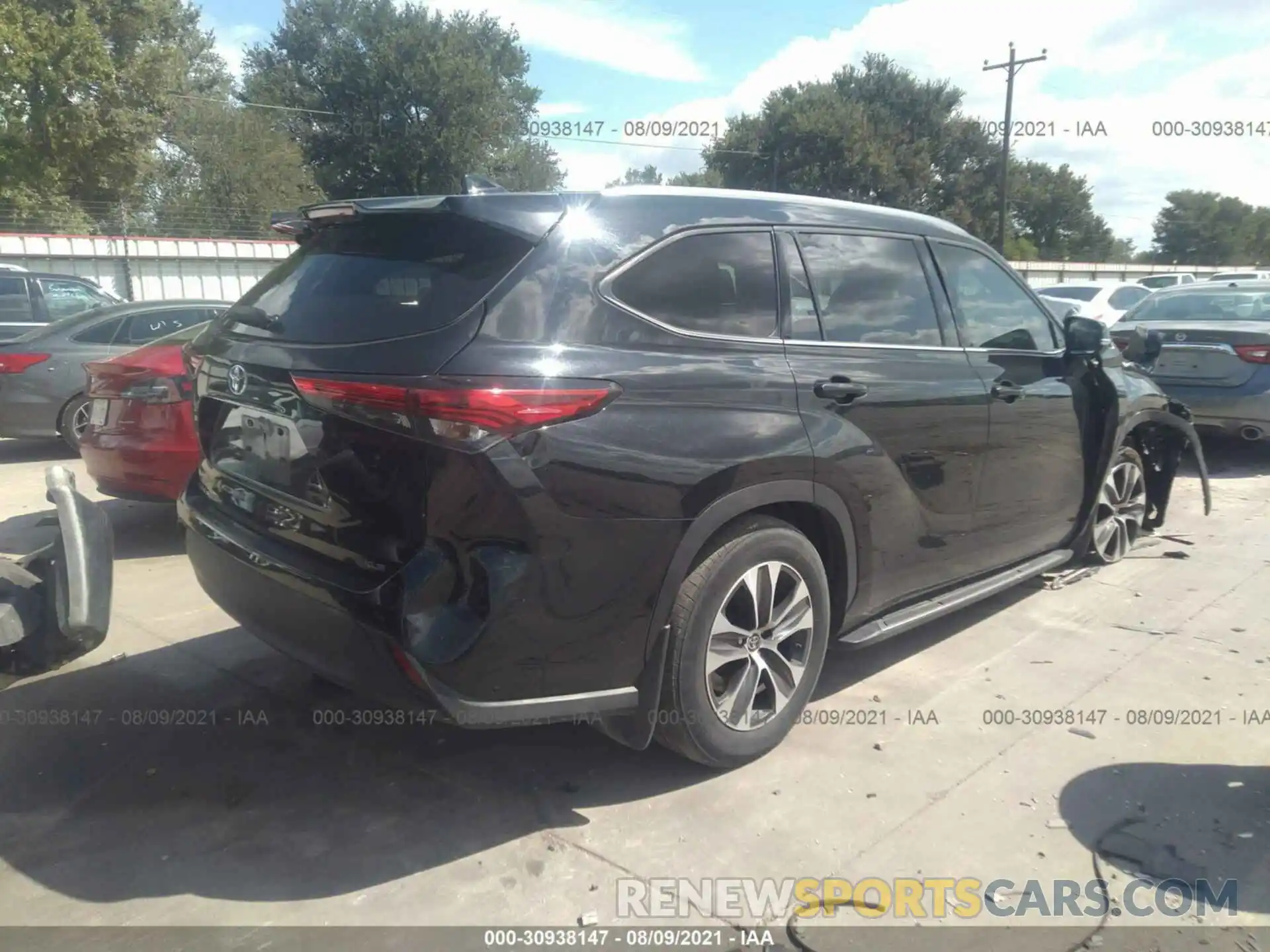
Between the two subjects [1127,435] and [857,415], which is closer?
[857,415]

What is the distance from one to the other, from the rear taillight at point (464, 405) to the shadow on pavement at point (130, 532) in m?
3.66

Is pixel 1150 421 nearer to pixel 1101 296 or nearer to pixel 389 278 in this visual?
pixel 389 278

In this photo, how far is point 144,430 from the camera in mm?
5570

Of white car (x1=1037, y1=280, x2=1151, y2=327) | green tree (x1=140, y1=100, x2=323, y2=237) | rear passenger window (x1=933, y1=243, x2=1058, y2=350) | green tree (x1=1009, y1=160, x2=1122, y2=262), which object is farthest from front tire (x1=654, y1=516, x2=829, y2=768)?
green tree (x1=1009, y1=160, x2=1122, y2=262)

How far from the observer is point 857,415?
357 centimetres

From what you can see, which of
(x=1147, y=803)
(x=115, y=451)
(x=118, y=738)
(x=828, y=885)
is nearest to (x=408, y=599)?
(x=828, y=885)

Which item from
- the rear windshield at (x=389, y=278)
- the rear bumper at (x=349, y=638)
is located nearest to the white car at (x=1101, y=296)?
the rear windshield at (x=389, y=278)

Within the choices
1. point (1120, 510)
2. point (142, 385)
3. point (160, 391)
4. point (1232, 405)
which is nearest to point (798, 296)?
point (1120, 510)

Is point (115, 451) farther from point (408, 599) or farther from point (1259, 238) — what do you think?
point (1259, 238)

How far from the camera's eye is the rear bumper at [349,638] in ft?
8.96

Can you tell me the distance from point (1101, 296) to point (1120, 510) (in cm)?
1278

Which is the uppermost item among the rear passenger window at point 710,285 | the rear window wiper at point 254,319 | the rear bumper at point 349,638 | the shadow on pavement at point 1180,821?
the rear passenger window at point 710,285

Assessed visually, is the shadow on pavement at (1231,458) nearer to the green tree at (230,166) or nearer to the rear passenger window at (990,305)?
the rear passenger window at (990,305)

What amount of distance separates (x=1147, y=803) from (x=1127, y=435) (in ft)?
8.71
